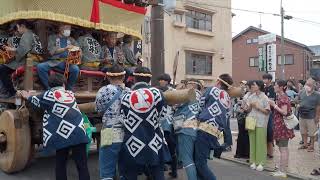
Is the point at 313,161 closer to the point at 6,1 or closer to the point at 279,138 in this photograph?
the point at 279,138

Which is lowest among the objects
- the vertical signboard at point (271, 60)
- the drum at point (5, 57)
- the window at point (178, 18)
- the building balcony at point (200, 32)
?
the drum at point (5, 57)

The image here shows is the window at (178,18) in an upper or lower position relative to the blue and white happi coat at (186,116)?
upper

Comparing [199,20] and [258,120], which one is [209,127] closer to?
[258,120]

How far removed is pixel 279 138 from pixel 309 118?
277cm

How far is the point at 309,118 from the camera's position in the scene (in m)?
9.74

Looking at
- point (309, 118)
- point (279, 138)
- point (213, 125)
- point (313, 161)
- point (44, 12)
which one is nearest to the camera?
point (213, 125)

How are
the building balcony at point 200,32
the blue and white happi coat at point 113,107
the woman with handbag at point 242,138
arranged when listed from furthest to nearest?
the building balcony at point 200,32 → the woman with handbag at point 242,138 → the blue and white happi coat at point 113,107

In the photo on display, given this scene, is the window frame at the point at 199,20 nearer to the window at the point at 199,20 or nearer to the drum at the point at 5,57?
the window at the point at 199,20

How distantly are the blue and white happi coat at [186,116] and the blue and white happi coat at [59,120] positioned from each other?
4.54ft

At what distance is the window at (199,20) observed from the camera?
76.8 ft

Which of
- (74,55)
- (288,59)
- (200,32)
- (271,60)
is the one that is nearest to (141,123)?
(74,55)

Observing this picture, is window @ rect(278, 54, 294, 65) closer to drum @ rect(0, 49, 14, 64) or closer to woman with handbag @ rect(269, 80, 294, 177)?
woman with handbag @ rect(269, 80, 294, 177)

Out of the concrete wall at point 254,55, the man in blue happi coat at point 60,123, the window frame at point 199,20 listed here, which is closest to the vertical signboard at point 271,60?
the window frame at point 199,20

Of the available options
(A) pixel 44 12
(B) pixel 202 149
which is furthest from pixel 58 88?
(B) pixel 202 149
